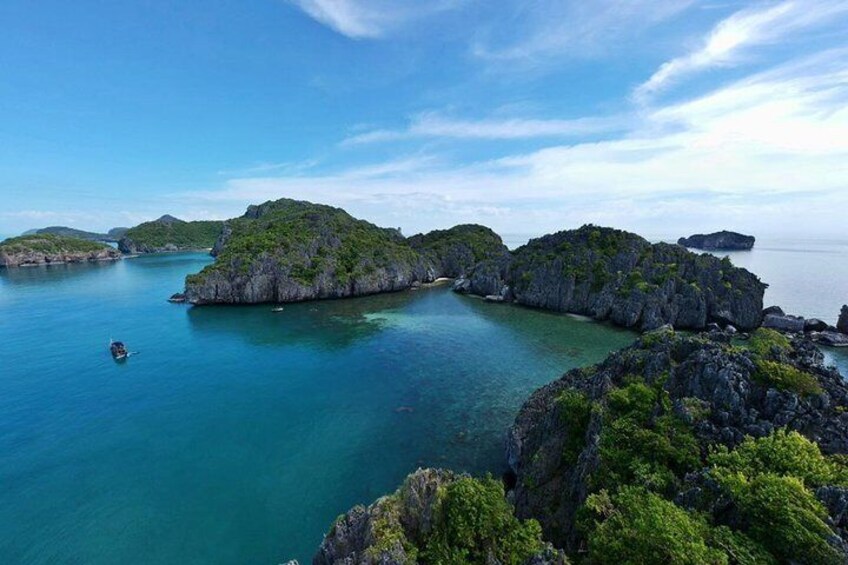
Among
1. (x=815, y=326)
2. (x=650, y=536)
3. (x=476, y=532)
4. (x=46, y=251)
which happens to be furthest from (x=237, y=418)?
(x=46, y=251)

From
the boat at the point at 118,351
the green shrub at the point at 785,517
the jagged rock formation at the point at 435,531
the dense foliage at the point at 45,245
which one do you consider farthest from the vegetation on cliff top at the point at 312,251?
the dense foliage at the point at 45,245

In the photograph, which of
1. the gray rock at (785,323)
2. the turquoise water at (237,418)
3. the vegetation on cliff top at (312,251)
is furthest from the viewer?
the vegetation on cliff top at (312,251)

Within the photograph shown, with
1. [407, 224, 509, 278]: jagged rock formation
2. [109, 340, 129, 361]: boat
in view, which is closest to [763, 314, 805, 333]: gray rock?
[407, 224, 509, 278]: jagged rock formation

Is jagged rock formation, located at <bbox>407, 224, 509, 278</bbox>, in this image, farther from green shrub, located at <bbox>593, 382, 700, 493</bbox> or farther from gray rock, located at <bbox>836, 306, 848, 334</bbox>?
green shrub, located at <bbox>593, 382, 700, 493</bbox>

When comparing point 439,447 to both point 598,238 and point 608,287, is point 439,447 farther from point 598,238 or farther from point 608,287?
point 598,238

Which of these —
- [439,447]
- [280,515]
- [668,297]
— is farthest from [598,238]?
[280,515]

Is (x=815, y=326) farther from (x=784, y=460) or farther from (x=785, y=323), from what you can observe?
(x=784, y=460)

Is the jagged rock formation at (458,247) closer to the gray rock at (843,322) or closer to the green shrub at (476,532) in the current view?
the gray rock at (843,322)
